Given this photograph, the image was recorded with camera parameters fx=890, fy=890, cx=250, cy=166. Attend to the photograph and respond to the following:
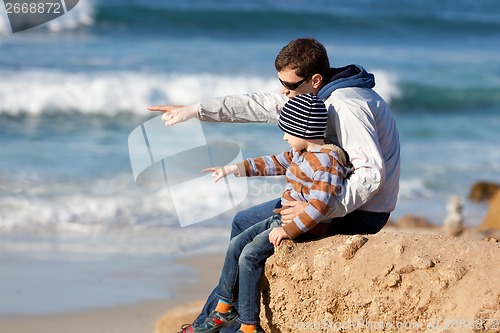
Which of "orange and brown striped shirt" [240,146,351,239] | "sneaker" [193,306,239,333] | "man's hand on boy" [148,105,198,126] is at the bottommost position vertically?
"sneaker" [193,306,239,333]

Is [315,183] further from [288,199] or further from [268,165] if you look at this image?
[268,165]

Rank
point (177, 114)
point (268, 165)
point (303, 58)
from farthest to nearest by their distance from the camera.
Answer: point (268, 165) → point (177, 114) → point (303, 58)

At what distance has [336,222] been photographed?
433 cm

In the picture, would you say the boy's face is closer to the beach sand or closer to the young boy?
the young boy

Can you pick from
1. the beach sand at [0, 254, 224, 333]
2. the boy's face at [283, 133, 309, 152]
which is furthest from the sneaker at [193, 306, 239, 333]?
the beach sand at [0, 254, 224, 333]

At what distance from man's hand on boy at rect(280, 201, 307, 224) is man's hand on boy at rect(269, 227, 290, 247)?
0.15 feet

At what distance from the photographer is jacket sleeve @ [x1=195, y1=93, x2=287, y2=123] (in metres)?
4.57

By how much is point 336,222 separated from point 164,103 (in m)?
12.7

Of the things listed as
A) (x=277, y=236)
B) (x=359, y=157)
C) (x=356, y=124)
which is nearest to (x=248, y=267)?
(x=277, y=236)

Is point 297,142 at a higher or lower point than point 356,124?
lower

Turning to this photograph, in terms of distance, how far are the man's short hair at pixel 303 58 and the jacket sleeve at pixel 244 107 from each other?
312mm

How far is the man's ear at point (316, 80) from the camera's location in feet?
14.2

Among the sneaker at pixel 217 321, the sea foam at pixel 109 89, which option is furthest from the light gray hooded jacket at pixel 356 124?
the sea foam at pixel 109 89

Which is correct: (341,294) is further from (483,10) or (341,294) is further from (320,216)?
(483,10)
